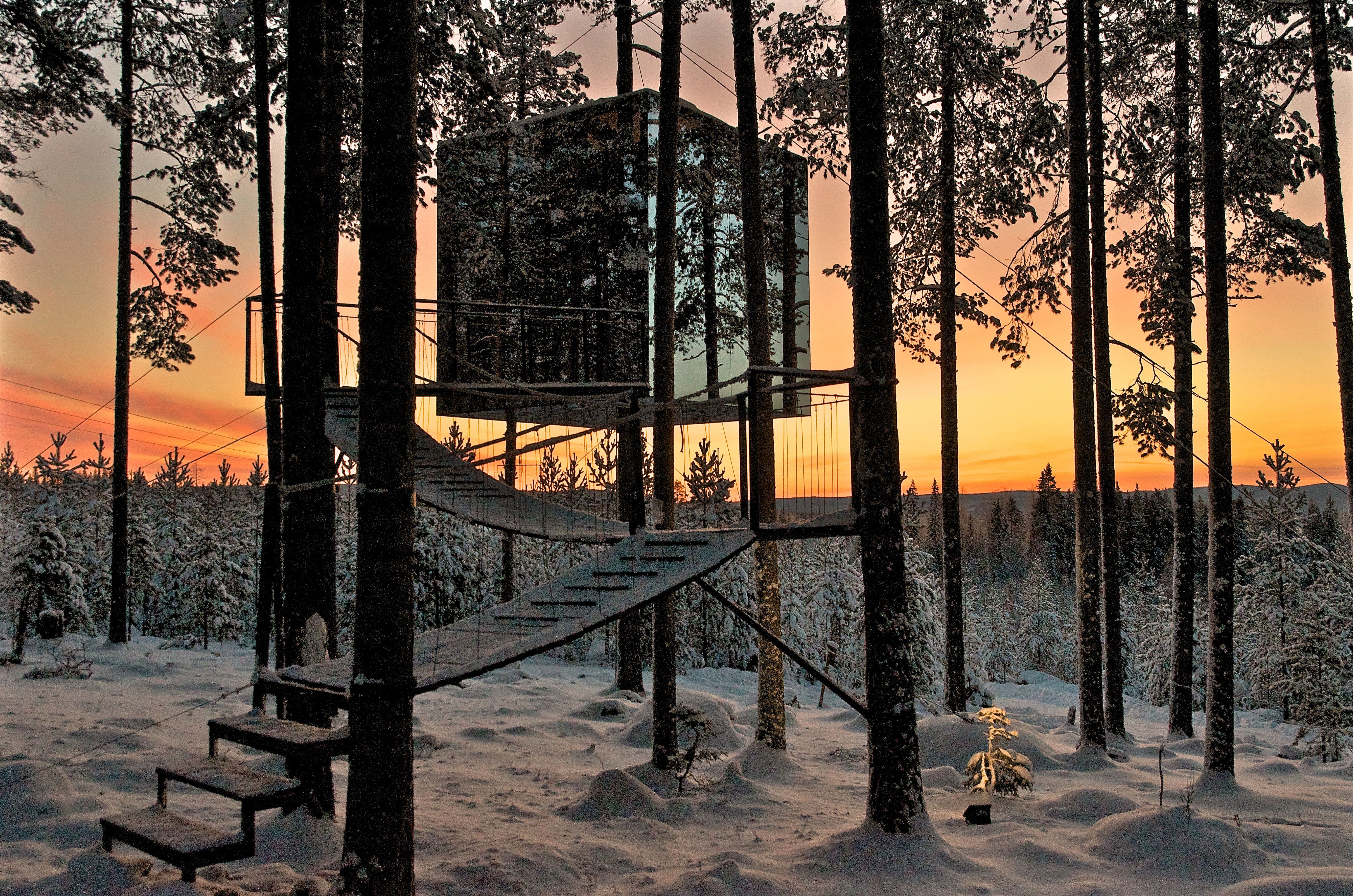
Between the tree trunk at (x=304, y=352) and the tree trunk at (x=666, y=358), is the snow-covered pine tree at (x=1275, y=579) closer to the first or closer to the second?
the tree trunk at (x=666, y=358)

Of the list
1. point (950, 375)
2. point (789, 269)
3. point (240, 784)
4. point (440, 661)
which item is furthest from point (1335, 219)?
point (240, 784)

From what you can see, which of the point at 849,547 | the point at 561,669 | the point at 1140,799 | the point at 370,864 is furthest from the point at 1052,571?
the point at 370,864

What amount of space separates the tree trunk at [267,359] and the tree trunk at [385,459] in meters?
2.11

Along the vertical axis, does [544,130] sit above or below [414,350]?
above

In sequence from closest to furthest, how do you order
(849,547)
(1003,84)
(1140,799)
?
(1140,799), (1003,84), (849,547)

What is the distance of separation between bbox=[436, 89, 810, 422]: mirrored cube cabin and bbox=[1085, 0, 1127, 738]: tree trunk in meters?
4.27

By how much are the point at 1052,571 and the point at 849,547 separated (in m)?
78.4

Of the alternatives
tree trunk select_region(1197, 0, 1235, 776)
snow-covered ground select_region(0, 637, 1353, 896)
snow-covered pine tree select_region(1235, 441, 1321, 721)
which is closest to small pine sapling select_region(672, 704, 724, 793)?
snow-covered ground select_region(0, 637, 1353, 896)

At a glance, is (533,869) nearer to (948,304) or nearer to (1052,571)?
(948,304)

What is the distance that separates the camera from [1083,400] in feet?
37.9

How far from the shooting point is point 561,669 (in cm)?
1956

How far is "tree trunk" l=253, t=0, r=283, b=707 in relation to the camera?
7.32 m

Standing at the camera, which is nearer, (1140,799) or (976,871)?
(976,871)

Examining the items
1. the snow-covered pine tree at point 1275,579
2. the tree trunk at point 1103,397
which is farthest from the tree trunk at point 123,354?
the snow-covered pine tree at point 1275,579
